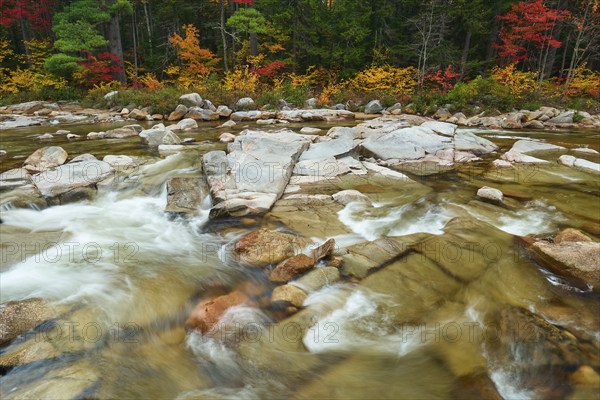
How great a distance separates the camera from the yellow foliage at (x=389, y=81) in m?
18.0

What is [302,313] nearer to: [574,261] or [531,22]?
[574,261]

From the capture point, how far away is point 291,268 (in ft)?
11.6

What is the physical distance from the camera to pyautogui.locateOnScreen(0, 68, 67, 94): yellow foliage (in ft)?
61.8

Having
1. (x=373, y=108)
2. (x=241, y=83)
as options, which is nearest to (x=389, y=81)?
(x=373, y=108)

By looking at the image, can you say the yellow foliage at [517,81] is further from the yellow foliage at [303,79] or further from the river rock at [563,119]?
the yellow foliage at [303,79]

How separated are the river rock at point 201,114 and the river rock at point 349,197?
416 inches

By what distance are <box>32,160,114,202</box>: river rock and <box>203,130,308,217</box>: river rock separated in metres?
Answer: 1.91

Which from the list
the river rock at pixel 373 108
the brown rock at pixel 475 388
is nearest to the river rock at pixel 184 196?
the brown rock at pixel 475 388

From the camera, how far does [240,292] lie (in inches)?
132

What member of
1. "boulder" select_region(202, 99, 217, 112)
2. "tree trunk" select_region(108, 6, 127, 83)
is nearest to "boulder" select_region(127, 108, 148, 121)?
"boulder" select_region(202, 99, 217, 112)

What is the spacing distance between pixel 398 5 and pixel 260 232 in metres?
23.6

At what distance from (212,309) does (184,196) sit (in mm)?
2877

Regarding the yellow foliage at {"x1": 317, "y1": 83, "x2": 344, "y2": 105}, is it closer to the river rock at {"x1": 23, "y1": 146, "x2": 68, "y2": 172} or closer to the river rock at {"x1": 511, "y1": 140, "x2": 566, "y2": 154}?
the river rock at {"x1": 511, "y1": 140, "x2": 566, "y2": 154}

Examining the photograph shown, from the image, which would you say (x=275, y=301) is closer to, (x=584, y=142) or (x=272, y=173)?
(x=272, y=173)
